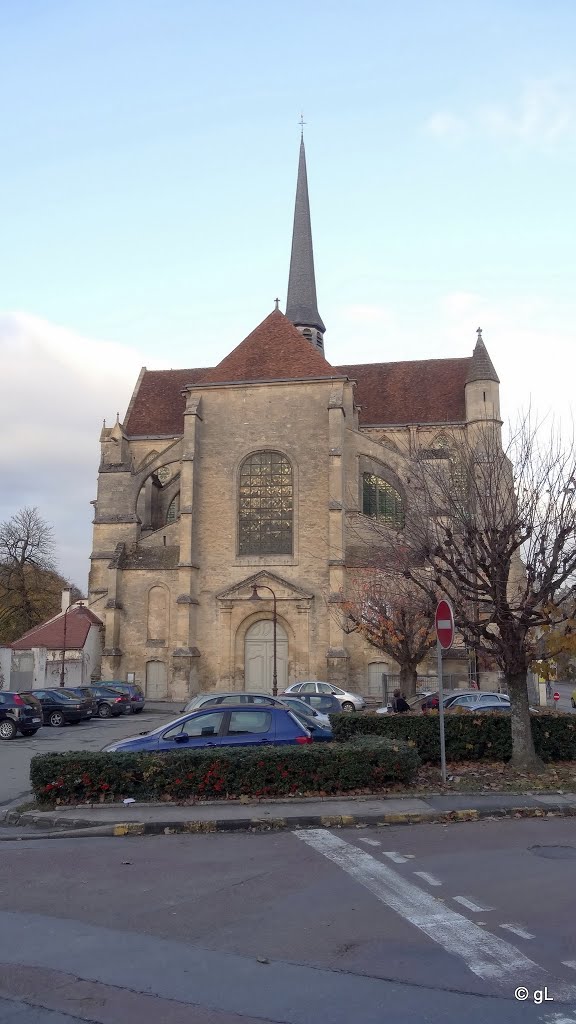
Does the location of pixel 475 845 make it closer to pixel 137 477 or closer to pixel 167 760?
pixel 167 760

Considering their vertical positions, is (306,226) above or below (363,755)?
above

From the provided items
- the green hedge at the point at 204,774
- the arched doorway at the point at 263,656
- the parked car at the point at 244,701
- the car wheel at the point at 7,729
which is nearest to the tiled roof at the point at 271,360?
the arched doorway at the point at 263,656

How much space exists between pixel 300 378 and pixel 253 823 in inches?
1108

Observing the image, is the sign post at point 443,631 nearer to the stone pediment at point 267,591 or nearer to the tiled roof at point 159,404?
the stone pediment at point 267,591

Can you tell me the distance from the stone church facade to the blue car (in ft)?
60.5

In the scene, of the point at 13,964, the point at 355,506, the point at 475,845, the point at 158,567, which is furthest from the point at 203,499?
the point at 13,964

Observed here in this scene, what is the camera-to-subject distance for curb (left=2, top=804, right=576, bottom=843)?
941 cm

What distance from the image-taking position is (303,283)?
170 ft

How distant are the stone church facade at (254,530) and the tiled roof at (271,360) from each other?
0.08 m

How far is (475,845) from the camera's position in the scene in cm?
847

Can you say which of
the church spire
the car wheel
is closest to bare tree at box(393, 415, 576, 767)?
the car wheel

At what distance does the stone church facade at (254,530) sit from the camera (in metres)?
33.6

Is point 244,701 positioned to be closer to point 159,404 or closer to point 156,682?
point 156,682

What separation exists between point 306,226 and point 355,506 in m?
25.8
